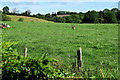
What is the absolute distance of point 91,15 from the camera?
76.8 m

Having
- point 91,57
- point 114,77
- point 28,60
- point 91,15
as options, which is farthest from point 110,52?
point 91,15

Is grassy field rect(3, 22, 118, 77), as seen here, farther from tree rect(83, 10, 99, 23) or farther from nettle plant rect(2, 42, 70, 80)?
tree rect(83, 10, 99, 23)

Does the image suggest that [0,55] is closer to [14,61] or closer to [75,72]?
[14,61]

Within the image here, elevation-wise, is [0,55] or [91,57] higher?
[0,55]

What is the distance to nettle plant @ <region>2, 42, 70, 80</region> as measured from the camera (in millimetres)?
6914

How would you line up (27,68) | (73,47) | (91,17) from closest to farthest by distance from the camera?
(27,68)
(73,47)
(91,17)

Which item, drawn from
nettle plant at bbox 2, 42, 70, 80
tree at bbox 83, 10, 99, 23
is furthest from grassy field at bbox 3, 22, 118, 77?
tree at bbox 83, 10, 99, 23

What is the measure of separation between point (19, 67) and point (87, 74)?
2856mm

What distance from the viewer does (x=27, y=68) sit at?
7000mm

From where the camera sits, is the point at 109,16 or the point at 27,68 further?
the point at 109,16

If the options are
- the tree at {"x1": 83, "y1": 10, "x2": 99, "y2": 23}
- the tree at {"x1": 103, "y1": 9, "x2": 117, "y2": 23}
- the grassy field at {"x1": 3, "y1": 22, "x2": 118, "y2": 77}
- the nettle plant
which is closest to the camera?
the nettle plant

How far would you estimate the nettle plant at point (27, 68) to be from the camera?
22.7 feet

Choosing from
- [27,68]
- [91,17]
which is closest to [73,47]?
[27,68]

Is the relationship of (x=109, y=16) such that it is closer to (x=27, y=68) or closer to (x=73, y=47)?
(x=73, y=47)
